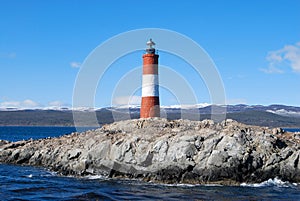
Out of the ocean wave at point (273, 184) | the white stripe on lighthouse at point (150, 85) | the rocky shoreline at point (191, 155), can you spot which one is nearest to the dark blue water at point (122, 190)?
the ocean wave at point (273, 184)

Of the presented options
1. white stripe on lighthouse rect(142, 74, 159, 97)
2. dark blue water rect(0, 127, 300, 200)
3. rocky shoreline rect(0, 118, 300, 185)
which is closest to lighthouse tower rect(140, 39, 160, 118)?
white stripe on lighthouse rect(142, 74, 159, 97)

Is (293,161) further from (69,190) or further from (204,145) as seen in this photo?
(69,190)

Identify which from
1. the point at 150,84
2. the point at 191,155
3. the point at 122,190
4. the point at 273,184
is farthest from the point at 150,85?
the point at 273,184

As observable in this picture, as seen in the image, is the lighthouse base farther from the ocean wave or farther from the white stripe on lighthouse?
the ocean wave

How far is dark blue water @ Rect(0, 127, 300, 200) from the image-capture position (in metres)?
26.7

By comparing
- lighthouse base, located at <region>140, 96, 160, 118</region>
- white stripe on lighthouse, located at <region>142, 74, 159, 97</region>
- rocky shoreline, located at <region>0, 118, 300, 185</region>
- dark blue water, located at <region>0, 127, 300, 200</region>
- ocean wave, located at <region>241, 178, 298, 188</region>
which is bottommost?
dark blue water, located at <region>0, 127, 300, 200</region>

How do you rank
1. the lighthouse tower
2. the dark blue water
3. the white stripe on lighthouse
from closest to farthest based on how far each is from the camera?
the dark blue water → the lighthouse tower → the white stripe on lighthouse

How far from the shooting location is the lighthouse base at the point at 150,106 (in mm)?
44438

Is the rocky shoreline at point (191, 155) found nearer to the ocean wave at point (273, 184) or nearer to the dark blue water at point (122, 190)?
the ocean wave at point (273, 184)

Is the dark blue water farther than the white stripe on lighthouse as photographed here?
No

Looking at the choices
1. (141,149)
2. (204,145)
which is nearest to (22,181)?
(141,149)

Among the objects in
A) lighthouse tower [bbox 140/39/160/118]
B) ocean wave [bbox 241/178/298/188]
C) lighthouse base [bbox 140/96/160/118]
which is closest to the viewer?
ocean wave [bbox 241/178/298/188]

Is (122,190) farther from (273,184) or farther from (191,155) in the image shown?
(273,184)

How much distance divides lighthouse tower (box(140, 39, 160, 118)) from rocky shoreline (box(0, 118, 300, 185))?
6.12 m
